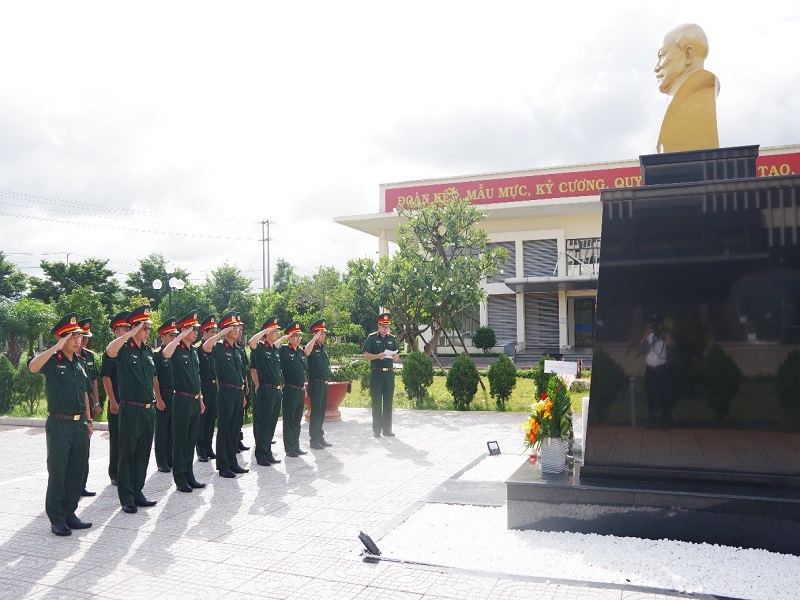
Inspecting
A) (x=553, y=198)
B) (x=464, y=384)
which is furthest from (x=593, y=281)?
(x=464, y=384)

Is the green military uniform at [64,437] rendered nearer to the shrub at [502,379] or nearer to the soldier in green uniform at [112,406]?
the soldier in green uniform at [112,406]

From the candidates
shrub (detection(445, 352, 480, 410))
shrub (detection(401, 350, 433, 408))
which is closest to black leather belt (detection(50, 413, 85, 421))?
shrub (detection(445, 352, 480, 410))

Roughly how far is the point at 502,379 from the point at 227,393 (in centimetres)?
632

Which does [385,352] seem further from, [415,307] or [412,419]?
[415,307]

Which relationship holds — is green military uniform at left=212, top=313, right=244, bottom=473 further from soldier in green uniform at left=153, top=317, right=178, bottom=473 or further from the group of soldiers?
soldier in green uniform at left=153, top=317, right=178, bottom=473

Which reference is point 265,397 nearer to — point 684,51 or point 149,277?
point 684,51

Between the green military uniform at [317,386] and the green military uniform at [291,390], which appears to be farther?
the green military uniform at [317,386]

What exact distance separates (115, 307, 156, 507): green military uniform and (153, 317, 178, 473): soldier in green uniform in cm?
102

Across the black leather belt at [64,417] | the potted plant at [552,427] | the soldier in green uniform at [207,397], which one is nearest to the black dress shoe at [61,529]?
the black leather belt at [64,417]

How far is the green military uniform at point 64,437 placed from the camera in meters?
5.11

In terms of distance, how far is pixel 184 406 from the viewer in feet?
21.4

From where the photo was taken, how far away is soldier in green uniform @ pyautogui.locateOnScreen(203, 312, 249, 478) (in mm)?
7137

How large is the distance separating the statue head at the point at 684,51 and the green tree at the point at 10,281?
4087 centimetres

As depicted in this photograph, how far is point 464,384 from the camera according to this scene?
12211mm
